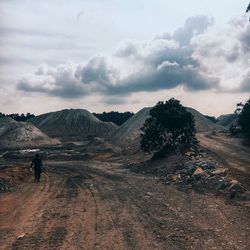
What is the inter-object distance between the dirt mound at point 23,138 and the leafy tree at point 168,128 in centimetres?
5206

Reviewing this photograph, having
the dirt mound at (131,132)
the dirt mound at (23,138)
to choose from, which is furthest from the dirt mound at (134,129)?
the dirt mound at (23,138)

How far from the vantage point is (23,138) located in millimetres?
96188

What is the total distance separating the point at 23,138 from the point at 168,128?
2414 inches

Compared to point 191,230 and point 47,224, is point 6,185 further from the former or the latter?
point 191,230

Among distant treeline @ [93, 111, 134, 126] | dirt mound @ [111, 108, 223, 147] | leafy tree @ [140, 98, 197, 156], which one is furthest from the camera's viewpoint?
distant treeline @ [93, 111, 134, 126]

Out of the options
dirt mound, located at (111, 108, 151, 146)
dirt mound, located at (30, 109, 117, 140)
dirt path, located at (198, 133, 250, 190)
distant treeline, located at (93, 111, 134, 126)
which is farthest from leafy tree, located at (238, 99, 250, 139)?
distant treeline, located at (93, 111, 134, 126)

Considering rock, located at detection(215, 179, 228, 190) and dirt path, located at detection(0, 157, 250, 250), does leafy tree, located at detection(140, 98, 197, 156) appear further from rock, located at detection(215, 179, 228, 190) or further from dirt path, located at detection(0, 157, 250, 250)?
rock, located at detection(215, 179, 228, 190)

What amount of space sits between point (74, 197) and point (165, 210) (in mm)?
6264

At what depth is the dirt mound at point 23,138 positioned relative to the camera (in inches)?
3595

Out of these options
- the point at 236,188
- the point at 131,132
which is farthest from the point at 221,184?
the point at 131,132

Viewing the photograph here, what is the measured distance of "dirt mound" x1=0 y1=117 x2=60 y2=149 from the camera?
300 ft

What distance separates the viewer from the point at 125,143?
80.8 metres

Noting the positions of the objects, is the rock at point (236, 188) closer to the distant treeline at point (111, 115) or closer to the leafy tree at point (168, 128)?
the leafy tree at point (168, 128)

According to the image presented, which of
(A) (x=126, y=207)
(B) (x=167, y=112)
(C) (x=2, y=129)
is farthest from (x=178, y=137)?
(C) (x=2, y=129)
